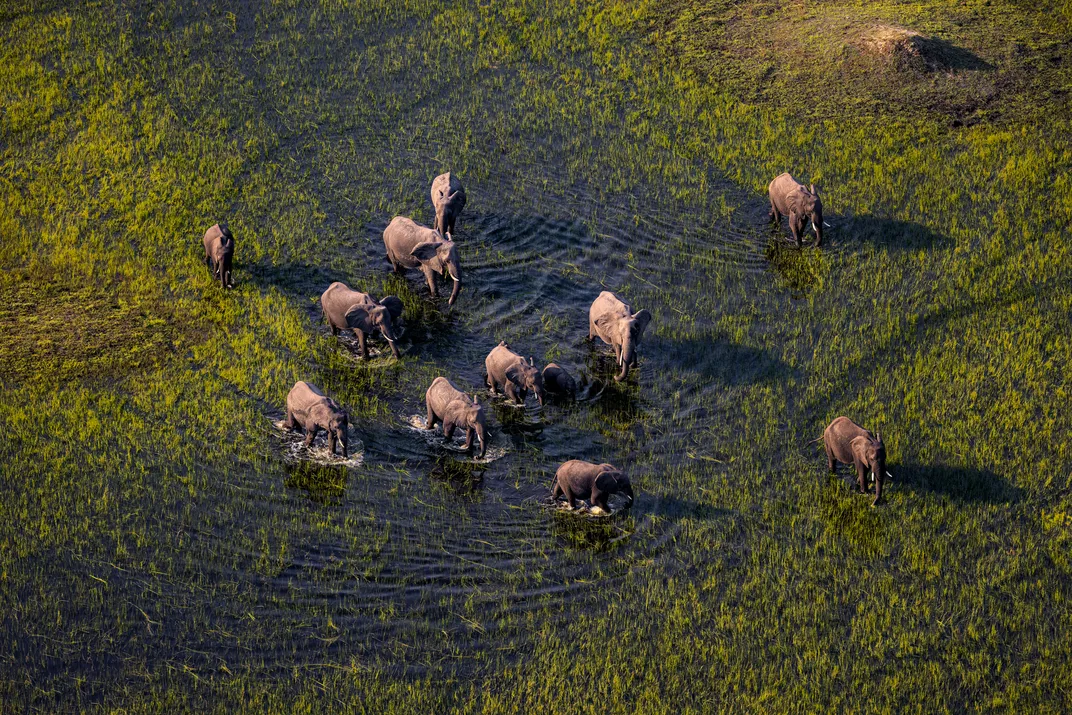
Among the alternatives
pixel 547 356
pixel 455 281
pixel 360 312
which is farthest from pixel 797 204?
pixel 360 312

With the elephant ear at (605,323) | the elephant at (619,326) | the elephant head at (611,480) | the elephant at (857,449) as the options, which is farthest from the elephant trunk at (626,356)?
the elephant at (857,449)

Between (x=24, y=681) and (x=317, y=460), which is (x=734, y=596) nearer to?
(x=317, y=460)

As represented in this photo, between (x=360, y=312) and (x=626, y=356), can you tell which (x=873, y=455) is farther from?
(x=360, y=312)

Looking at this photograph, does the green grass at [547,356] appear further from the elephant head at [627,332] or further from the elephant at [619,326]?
the elephant at [619,326]

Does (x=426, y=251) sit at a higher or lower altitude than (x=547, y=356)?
higher

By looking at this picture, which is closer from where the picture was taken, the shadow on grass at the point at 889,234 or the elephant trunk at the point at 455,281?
the elephant trunk at the point at 455,281

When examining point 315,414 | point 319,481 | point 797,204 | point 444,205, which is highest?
point 444,205
